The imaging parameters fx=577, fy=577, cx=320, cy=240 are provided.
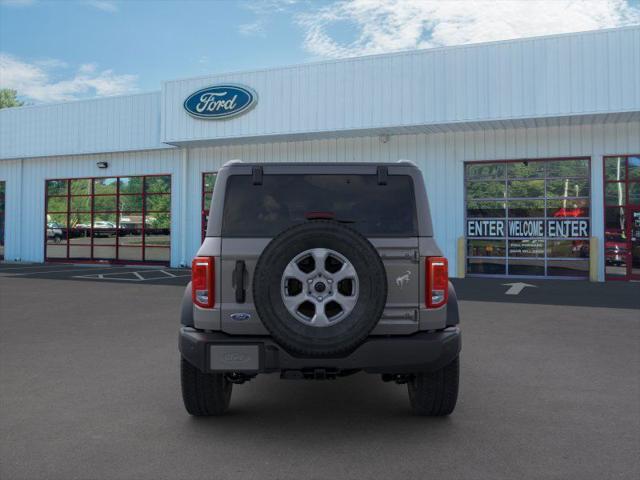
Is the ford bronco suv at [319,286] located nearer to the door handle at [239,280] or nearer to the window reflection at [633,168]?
the door handle at [239,280]

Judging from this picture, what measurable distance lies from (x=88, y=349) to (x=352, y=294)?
4.52 m

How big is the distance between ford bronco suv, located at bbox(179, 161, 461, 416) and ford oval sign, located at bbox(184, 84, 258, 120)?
15.6 metres

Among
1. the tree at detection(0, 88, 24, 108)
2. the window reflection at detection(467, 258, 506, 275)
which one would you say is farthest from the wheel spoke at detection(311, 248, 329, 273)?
the tree at detection(0, 88, 24, 108)

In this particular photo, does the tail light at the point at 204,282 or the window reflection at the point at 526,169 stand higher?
the window reflection at the point at 526,169

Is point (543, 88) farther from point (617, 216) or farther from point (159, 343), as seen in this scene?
point (159, 343)

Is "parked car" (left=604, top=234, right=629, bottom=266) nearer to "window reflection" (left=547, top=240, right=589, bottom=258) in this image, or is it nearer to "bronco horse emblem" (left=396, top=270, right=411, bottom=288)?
"window reflection" (left=547, top=240, right=589, bottom=258)

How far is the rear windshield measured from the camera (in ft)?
13.0

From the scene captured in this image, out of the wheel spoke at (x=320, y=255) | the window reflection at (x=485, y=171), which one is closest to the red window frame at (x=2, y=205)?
the window reflection at (x=485, y=171)

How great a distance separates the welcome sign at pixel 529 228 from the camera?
55.8 feet

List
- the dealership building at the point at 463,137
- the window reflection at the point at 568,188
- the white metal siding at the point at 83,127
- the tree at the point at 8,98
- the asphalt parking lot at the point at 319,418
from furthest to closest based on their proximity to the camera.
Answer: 1. the tree at the point at 8,98
2. the white metal siding at the point at 83,127
3. the window reflection at the point at 568,188
4. the dealership building at the point at 463,137
5. the asphalt parking lot at the point at 319,418

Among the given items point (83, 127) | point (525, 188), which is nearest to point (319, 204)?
point (525, 188)

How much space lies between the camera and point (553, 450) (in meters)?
3.74

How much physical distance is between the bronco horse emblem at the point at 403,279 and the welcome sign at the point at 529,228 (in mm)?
14742

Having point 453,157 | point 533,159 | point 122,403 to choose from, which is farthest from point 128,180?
point 122,403
